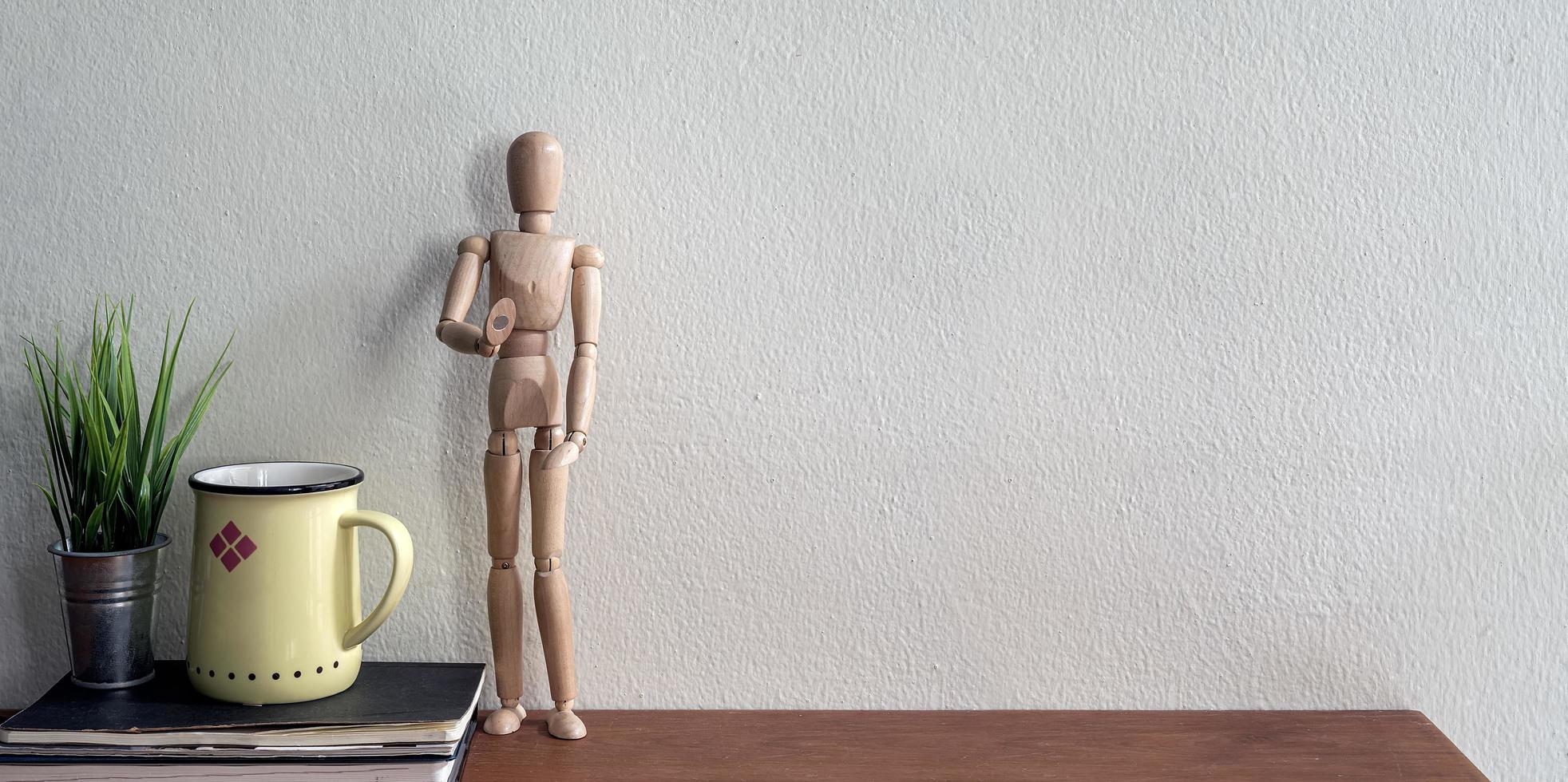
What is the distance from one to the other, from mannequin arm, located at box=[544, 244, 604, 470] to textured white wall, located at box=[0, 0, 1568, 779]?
0.05 m

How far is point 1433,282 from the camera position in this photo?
0.81 metres

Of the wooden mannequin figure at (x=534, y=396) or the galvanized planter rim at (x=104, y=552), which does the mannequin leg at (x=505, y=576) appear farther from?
the galvanized planter rim at (x=104, y=552)

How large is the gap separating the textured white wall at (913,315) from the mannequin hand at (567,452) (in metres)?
0.10

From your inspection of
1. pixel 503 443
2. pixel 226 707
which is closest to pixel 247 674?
pixel 226 707

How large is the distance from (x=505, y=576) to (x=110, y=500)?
277 mm

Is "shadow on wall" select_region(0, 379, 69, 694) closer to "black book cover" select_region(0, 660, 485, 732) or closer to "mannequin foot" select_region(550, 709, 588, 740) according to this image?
"black book cover" select_region(0, 660, 485, 732)

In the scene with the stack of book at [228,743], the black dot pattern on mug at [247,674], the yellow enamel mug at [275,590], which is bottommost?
the stack of book at [228,743]

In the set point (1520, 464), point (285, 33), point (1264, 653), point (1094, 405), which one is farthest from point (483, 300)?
point (1520, 464)

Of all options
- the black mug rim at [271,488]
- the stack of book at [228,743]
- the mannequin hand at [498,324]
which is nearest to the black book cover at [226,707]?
the stack of book at [228,743]

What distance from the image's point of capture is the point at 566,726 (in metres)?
0.75

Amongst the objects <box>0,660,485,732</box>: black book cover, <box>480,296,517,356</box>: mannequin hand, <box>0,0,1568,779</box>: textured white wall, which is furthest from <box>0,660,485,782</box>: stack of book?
<box>480,296,517,356</box>: mannequin hand

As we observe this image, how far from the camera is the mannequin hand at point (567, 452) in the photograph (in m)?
0.69

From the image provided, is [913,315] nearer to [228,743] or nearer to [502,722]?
[502,722]

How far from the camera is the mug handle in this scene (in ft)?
2.32
